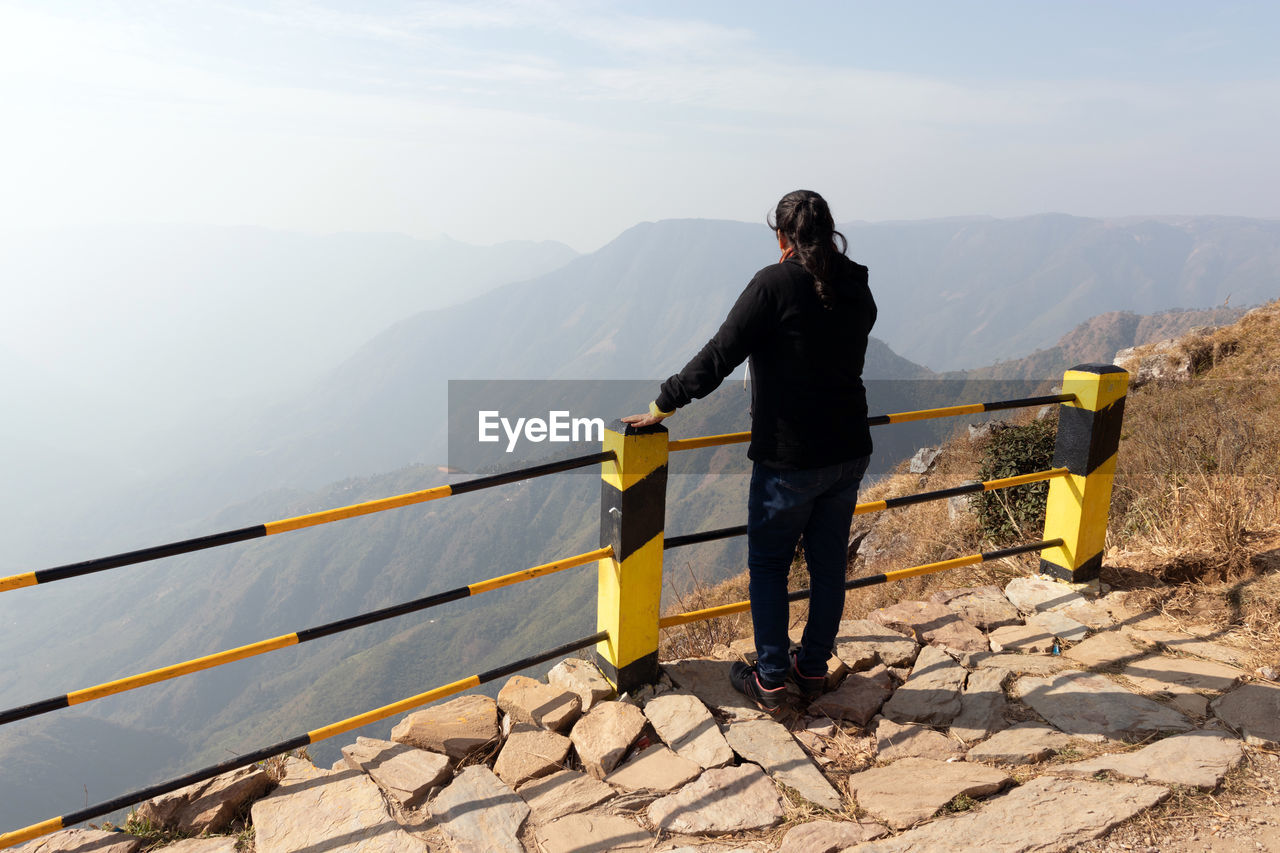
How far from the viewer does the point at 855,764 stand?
2887mm

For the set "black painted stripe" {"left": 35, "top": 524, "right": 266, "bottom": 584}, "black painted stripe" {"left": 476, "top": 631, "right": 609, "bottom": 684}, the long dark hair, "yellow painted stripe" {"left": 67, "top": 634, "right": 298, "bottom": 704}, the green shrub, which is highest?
the long dark hair

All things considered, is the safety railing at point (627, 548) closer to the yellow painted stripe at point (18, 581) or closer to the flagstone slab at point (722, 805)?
the yellow painted stripe at point (18, 581)

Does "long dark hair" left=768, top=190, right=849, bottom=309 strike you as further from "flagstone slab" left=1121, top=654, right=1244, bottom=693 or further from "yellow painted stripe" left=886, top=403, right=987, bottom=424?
"flagstone slab" left=1121, top=654, right=1244, bottom=693

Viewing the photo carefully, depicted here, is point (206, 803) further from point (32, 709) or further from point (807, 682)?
point (807, 682)

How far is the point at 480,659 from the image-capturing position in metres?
82.9

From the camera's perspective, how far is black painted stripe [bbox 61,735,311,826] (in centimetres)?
239

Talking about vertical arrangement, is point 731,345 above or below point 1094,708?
above

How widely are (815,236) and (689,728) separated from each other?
192 cm

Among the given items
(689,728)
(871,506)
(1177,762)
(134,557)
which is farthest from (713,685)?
(134,557)

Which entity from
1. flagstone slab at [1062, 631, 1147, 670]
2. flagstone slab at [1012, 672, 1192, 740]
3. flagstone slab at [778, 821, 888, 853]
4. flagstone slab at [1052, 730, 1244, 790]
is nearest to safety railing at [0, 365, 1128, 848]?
flagstone slab at [1062, 631, 1147, 670]

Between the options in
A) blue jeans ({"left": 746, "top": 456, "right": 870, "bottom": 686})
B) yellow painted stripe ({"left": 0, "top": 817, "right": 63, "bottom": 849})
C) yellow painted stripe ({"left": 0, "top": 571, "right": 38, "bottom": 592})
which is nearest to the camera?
yellow painted stripe ({"left": 0, "top": 571, "right": 38, "bottom": 592})

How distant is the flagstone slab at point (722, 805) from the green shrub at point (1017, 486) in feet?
24.2

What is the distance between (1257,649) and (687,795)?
2.78 m

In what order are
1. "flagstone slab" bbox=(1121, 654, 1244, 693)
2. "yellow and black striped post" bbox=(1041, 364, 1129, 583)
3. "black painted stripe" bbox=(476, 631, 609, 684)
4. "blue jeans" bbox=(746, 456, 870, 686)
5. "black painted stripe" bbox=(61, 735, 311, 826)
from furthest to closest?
"yellow and black striped post" bbox=(1041, 364, 1129, 583) → "flagstone slab" bbox=(1121, 654, 1244, 693) → "black painted stripe" bbox=(476, 631, 609, 684) → "blue jeans" bbox=(746, 456, 870, 686) → "black painted stripe" bbox=(61, 735, 311, 826)
